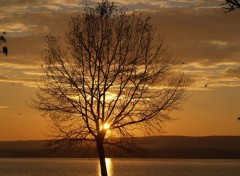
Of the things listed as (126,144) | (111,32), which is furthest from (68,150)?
(111,32)

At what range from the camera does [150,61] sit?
32656 millimetres

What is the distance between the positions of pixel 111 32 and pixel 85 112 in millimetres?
5439

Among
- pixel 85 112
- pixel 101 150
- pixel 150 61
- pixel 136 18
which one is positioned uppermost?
pixel 136 18

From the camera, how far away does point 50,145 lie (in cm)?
3288

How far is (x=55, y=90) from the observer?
110ft

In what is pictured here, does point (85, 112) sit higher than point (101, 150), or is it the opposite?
point (85, 112)

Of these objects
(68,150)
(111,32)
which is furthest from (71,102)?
(111,32)

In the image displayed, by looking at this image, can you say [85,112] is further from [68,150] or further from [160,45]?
[160,45]

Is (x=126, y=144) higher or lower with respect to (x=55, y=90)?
lower

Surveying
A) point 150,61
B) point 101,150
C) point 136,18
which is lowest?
point 101,150

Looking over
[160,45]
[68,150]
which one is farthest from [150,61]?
[68,150]

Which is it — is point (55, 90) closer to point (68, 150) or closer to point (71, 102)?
point (71, 102)

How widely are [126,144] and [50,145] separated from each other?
4872 mm

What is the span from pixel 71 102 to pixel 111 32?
523cm
